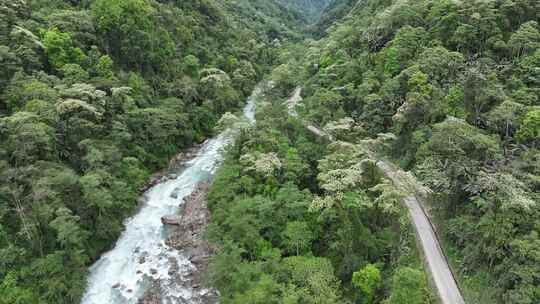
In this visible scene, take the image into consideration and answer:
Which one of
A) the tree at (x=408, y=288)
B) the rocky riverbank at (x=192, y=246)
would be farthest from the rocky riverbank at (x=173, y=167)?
the tree at (x=408, y=288)

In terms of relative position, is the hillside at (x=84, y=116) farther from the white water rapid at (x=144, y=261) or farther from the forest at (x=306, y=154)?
the white water rapid at (x=144, y=261)

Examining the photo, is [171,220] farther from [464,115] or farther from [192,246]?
[464,115]

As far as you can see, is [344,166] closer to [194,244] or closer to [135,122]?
[194,244]

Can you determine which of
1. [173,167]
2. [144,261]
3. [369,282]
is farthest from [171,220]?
[369,282]

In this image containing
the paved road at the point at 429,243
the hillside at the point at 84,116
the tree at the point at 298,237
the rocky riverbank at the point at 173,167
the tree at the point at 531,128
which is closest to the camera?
the paved road at the point at 429,243

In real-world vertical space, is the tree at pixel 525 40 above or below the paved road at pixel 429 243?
above

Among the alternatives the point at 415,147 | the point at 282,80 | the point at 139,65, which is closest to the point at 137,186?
the point at 139,65

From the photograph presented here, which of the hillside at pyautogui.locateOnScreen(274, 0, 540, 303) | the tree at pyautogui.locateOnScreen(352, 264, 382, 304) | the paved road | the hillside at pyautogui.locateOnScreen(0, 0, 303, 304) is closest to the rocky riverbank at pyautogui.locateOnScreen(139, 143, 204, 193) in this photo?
the hillside at pyautogui.locateOnScreen(0, 0, 303, 304)
